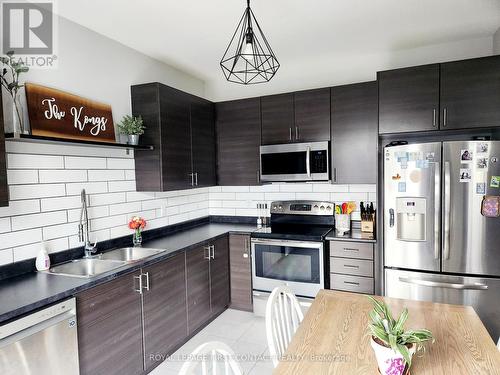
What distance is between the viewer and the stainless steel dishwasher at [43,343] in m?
1.45

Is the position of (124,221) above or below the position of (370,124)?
below

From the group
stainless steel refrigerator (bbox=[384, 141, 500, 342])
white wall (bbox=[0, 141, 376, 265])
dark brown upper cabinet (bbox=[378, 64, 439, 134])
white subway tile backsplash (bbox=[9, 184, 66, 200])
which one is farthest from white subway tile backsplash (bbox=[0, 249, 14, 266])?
dark brown upper cabinet (bbox=[378, 64, 439, 134])

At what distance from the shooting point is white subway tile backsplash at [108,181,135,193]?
268cm

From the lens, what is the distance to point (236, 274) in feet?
11.1

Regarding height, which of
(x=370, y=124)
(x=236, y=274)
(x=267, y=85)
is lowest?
(x=236, y=274)

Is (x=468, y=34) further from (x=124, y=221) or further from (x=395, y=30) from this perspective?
(x=124, y=221)

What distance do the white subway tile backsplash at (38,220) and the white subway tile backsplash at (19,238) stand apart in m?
0.03

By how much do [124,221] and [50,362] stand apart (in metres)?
1.32

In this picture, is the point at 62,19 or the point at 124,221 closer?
the point at 62,19

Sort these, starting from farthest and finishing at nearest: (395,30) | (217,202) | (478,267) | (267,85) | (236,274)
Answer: (217,202) → (267,85) → (236,274) → (395,30) → (478,267)

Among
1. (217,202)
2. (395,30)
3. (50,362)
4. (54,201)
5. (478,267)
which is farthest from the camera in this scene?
(217,202)

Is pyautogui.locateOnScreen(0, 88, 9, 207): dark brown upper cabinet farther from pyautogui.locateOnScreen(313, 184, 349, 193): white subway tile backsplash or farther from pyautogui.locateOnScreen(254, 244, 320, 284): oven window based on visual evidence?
pyautogui.locateOnScreen(313, 184, 349, 193): white subway tile backsplash

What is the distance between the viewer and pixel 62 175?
7.48ft

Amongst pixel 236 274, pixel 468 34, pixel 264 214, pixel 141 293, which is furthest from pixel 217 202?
pixel 468 34
